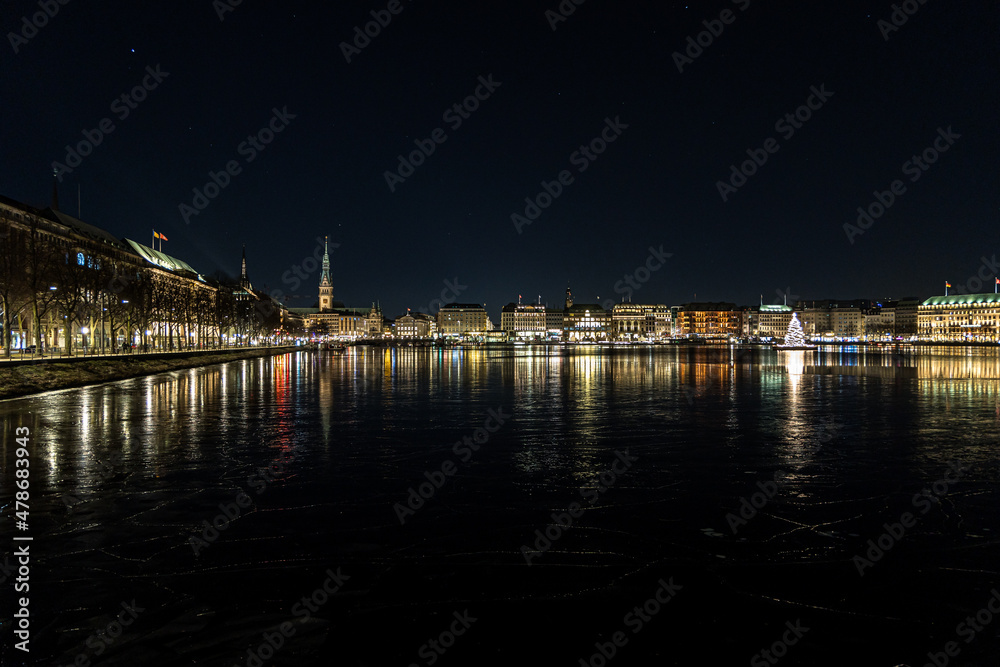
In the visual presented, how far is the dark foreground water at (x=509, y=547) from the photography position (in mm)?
5684

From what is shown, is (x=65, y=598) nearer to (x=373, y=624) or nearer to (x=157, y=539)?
(x=157, y=539)

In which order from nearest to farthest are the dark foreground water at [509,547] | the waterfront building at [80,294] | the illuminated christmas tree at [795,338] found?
the dark foreground water at [509,547]
the waterfront building at [80,294]
the illuminated christmas tree at [795,338]

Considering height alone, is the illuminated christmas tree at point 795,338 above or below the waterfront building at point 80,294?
below

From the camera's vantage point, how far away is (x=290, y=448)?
15172 millimetres

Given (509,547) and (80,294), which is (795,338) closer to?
(80,294)

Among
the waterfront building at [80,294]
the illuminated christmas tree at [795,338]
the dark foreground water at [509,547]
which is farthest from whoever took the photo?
the illuminated christmas tree at [795,338]

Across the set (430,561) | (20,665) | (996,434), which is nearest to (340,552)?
(430,561)

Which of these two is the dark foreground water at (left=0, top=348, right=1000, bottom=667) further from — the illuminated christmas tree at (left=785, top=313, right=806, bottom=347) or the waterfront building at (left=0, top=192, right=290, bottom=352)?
the illuminated christmas tree at (left=785, top=313, right=806, bottom=347)

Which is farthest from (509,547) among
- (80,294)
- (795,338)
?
(795,338)

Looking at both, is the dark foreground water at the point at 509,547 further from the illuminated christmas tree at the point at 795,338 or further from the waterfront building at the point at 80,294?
the illuminated christmas tree at the point at 795,338

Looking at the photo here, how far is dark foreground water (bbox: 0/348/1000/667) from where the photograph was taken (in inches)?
224

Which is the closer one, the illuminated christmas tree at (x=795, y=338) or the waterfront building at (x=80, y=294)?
the waterfront building at (x=80, y=294)

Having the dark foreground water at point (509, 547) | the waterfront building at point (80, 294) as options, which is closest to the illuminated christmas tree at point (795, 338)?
the waterfront building at point (80, 294)

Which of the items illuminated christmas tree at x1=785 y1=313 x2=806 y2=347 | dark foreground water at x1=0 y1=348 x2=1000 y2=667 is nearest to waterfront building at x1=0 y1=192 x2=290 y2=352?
dark foreground water at x1=0 y1=348 x2=1000 y2=667
